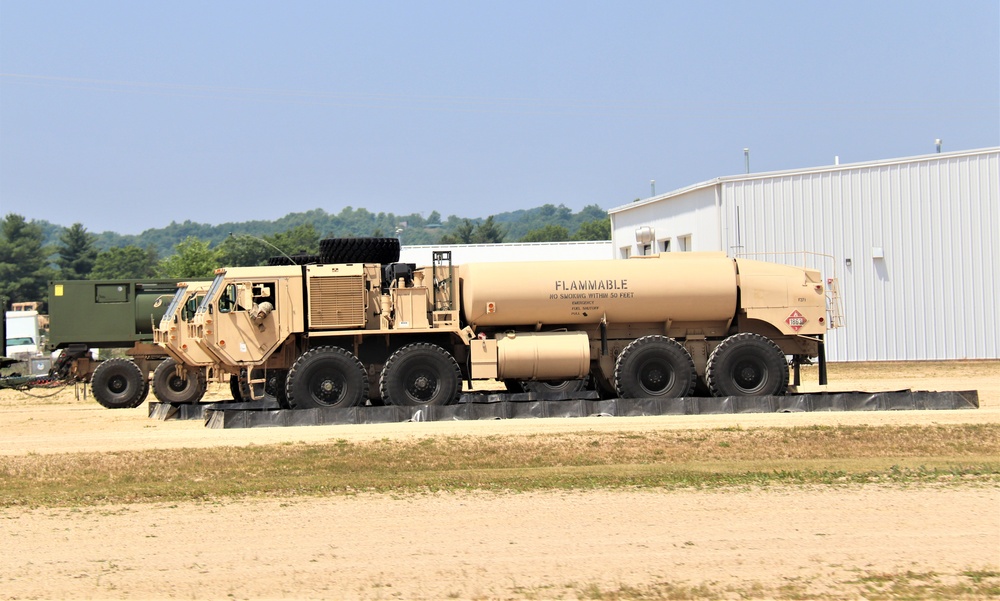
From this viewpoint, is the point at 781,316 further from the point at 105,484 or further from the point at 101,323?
the point at 101,323

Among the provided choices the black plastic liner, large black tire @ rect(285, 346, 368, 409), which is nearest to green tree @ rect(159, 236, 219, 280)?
large black tire @ rect(285, 346, 368, 409)

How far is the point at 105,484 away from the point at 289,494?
2.57 m

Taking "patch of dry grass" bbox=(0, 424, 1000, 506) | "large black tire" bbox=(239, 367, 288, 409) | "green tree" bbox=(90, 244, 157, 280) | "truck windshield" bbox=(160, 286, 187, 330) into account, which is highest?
"green tree" bbox=(90, 244, 157, 280)

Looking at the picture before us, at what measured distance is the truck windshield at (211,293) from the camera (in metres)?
21.4

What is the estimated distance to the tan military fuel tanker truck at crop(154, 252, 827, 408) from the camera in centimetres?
2133

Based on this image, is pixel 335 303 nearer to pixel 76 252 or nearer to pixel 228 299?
pixel 228 299

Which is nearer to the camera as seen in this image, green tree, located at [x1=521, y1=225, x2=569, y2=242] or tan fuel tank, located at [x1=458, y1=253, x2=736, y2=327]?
tan fuel tank, located at [x1=458, y1=253, x2=736, y2=327]

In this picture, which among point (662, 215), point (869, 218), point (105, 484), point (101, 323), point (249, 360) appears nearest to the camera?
point (105, 484)

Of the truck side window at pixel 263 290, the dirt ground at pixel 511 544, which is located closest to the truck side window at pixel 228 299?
the truck side window at pixel 263 290

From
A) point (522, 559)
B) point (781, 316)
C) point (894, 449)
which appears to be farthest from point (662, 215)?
point (522, 559)

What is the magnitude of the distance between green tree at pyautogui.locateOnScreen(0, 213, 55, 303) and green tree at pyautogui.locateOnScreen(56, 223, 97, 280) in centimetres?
197

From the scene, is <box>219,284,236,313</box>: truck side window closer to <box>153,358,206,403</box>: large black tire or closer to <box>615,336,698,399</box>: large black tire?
<box>153,358,206,403</box>: large black tire

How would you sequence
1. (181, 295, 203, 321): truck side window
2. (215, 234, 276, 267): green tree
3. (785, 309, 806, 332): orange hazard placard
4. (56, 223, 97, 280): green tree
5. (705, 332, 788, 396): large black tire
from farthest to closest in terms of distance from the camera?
1. (56, 223, 97, 280): green tree
2. (215, 234, 276, 267): green tree
3. (181, 295, 203, 321): truck side window
4. (785, 309, 806, 332): orange hazard placard
5. (705, 332, 788, 396): large black tire

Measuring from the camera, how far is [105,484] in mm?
13891
